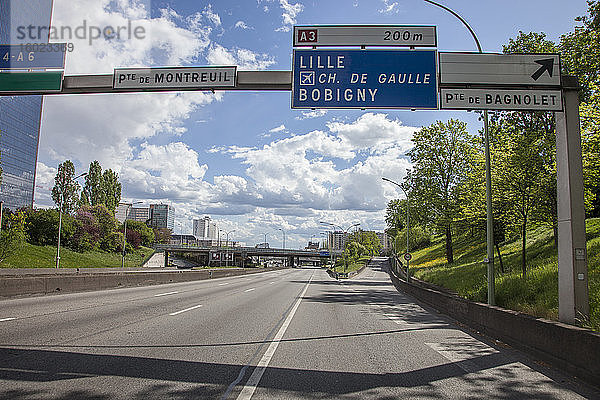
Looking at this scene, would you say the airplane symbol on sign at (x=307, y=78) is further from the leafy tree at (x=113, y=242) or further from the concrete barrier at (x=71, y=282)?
the leafy tree at (x=113, y=242)

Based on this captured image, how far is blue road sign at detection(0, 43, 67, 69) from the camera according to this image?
1112 centimetres

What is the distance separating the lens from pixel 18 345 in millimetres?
7789

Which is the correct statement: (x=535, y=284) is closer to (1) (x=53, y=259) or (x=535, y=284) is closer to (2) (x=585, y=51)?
(2) (x=585, y=51)

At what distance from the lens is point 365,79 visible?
1043cm

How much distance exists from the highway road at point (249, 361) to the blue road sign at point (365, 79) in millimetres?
5404

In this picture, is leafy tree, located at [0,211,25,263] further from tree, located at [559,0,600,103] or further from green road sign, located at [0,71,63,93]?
tree, located at [559,0,600,103]

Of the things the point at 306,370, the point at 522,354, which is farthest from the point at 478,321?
the point at 306,370

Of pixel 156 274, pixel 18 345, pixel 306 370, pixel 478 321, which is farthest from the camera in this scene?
pixel 156 274

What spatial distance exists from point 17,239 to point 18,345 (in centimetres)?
3185

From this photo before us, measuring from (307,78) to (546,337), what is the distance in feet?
23.8

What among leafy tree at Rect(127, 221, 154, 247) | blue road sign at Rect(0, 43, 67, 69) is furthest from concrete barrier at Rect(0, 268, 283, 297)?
leafy tree at Rect(127, 221, 154, 247)

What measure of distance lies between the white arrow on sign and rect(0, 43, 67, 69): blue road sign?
934 cm

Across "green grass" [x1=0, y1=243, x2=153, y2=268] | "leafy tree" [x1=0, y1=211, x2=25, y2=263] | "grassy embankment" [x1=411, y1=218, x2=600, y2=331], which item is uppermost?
"leafy tree" [x1=0, y1=211, x2=25, y2=263]

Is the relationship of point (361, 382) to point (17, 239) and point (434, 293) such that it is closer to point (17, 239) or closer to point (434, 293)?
point (434, 293)
